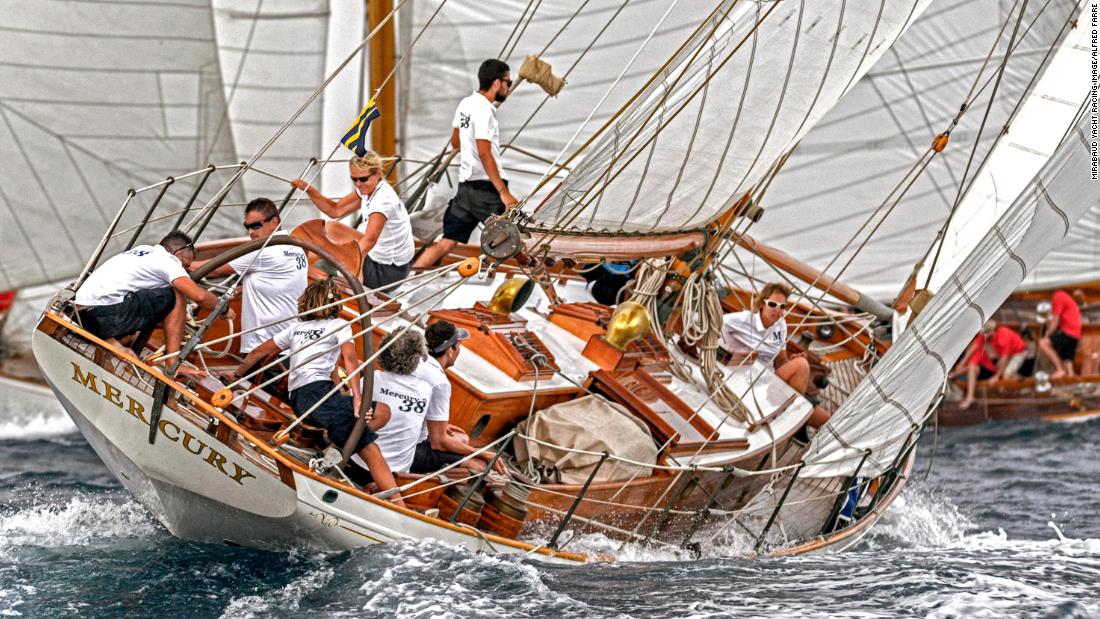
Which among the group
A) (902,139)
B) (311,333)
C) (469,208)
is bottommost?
(311,333)

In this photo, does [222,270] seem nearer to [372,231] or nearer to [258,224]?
[258,224]

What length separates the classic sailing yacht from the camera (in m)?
7.70

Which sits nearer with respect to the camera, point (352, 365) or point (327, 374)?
point (352, 365)

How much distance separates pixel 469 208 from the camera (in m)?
9.82

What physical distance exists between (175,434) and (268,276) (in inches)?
45.7

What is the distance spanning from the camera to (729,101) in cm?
831

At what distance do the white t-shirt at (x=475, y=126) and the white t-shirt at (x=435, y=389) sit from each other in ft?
5.74

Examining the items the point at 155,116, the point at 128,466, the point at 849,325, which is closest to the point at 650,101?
the point at 128,466

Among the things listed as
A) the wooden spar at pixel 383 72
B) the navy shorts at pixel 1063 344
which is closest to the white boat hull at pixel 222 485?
the wooden spar at pixel 383 72

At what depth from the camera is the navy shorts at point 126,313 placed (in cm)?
784

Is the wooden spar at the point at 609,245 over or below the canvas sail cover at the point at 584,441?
over

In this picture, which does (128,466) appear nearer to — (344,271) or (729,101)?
(344,271)

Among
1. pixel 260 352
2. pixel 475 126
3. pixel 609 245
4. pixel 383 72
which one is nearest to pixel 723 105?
pixel 609 245

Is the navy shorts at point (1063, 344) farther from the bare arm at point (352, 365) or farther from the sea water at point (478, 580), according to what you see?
the bare arm at point (352, 365)
